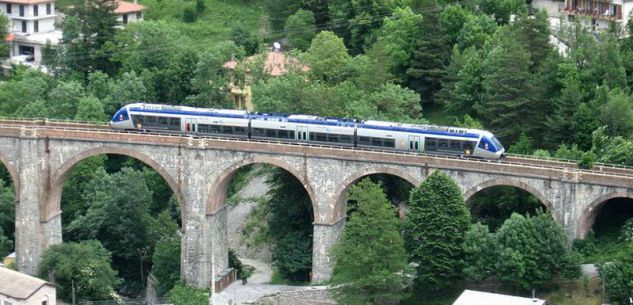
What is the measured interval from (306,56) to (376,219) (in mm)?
33808

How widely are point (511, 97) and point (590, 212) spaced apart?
56.5 ft

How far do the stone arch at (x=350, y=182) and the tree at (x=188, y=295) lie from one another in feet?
35.0

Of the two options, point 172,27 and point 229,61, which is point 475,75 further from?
point 172,27

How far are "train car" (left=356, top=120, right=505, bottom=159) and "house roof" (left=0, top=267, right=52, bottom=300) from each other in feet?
83.0

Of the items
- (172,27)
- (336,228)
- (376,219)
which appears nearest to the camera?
(376,219)

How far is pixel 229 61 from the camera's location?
157 metres

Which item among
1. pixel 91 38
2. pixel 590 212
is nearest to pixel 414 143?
pixel 590 212

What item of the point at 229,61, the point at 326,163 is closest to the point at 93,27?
the point at 229,61

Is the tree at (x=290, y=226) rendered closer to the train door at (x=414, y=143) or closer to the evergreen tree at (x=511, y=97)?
the train door at (x=414, y=143)

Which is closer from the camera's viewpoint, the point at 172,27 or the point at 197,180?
the point at 197,180

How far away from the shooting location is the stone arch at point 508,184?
404 feet

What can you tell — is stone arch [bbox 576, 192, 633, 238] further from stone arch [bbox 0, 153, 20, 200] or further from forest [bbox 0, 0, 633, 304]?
stone arch [bbox 0, 153, 20, 200]

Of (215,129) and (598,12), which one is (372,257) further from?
(598,12)

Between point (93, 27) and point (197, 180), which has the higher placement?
point (93, 27)
